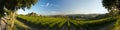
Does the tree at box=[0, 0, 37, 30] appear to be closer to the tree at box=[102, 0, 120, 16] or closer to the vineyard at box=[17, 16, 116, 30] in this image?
the vineyard at box=[17, 16, 116, 30]

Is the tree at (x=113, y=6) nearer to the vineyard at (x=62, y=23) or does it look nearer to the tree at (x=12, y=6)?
the vineyard at (x=62, y=23)

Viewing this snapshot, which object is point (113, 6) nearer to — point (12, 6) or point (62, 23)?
point (62, 23)

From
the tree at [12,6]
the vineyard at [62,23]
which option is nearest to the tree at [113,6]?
the vineyard at [62,23]

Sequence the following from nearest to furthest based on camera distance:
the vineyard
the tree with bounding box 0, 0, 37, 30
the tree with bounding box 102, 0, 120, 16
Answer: the tree with bounding box 102, 0, 120, 16
the vineyard
the tree with bounding box 0, 0, 37, 30

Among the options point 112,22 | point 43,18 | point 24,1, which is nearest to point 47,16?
point 43,18

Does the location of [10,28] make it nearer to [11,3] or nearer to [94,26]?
[11,3]

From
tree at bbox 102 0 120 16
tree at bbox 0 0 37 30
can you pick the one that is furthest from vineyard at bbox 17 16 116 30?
tree at bbox 102 0 120 16
